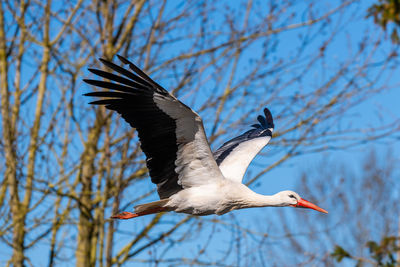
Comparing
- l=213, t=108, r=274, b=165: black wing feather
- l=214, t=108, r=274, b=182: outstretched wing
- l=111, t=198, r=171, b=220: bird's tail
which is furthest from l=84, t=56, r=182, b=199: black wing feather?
l=213, t=108, r=274, b=165: black wing feather

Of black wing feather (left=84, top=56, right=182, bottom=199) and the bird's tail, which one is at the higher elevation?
black wing feather (left=84, top=56, right=182, bottom=199)

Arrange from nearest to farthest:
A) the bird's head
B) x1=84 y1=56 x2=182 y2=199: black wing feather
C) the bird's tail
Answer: x1=84 y1=56 x2=182 y2=199: black wing feather
the bird's tail
the bird's head

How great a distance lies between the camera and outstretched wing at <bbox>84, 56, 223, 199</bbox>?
14.6ft

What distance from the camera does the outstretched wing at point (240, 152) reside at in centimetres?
549

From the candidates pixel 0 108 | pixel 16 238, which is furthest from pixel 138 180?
pixel 0 108

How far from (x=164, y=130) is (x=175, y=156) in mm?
298

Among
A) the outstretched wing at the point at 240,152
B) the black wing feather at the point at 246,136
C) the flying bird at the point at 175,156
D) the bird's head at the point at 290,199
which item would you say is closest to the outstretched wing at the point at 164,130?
the flying bird at the point at 175,156

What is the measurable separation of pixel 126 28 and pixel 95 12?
0.55 meters

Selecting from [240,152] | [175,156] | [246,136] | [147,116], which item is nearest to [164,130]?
[147,116]

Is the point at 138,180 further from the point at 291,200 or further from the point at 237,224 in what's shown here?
the point at 291,200

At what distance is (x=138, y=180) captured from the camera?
842 cm

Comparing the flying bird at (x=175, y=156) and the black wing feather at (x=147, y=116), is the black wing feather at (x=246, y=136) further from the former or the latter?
the black wing feather at (x=147, y=116)

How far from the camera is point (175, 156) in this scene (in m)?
4.84

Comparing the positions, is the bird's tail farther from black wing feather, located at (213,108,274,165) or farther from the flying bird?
black wing feather, located at (213,108,274,165)
